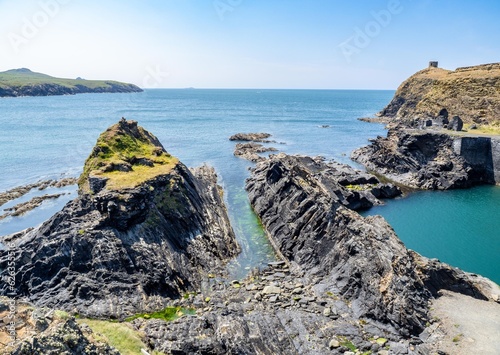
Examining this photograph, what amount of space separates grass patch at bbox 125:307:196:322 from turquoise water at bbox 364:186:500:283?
1131 inches

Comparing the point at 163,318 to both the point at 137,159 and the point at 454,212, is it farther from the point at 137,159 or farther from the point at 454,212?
the point at 454,212

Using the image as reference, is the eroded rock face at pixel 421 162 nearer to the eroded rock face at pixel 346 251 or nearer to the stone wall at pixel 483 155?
the stone wall at pixel 483 155

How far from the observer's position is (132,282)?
32.2 meters

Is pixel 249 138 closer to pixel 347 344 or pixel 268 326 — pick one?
pixel 268 326

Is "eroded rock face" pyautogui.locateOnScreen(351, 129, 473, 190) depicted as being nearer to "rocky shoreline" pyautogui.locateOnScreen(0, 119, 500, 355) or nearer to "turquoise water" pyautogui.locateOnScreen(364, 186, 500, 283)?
"turquoise water" pyautogui.locateOnScreen(364, 186, 500, 283)

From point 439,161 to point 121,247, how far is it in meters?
67.0

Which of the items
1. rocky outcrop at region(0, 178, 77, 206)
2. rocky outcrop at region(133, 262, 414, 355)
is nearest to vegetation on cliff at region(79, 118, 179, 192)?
rocky outcrop at region(133, 262, 414, 355)

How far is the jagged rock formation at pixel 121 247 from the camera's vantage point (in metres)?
31.0

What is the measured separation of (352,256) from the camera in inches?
1371

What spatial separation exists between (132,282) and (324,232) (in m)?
20.2

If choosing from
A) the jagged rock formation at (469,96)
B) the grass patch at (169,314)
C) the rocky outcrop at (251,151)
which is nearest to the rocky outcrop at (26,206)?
the grass patch at (169,314)

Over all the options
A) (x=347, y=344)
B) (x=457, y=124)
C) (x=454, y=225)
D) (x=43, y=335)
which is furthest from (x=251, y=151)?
(x=43, y=335)

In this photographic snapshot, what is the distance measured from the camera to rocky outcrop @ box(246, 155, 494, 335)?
94.4 feet

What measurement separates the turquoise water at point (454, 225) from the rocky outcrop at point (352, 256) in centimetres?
1054
